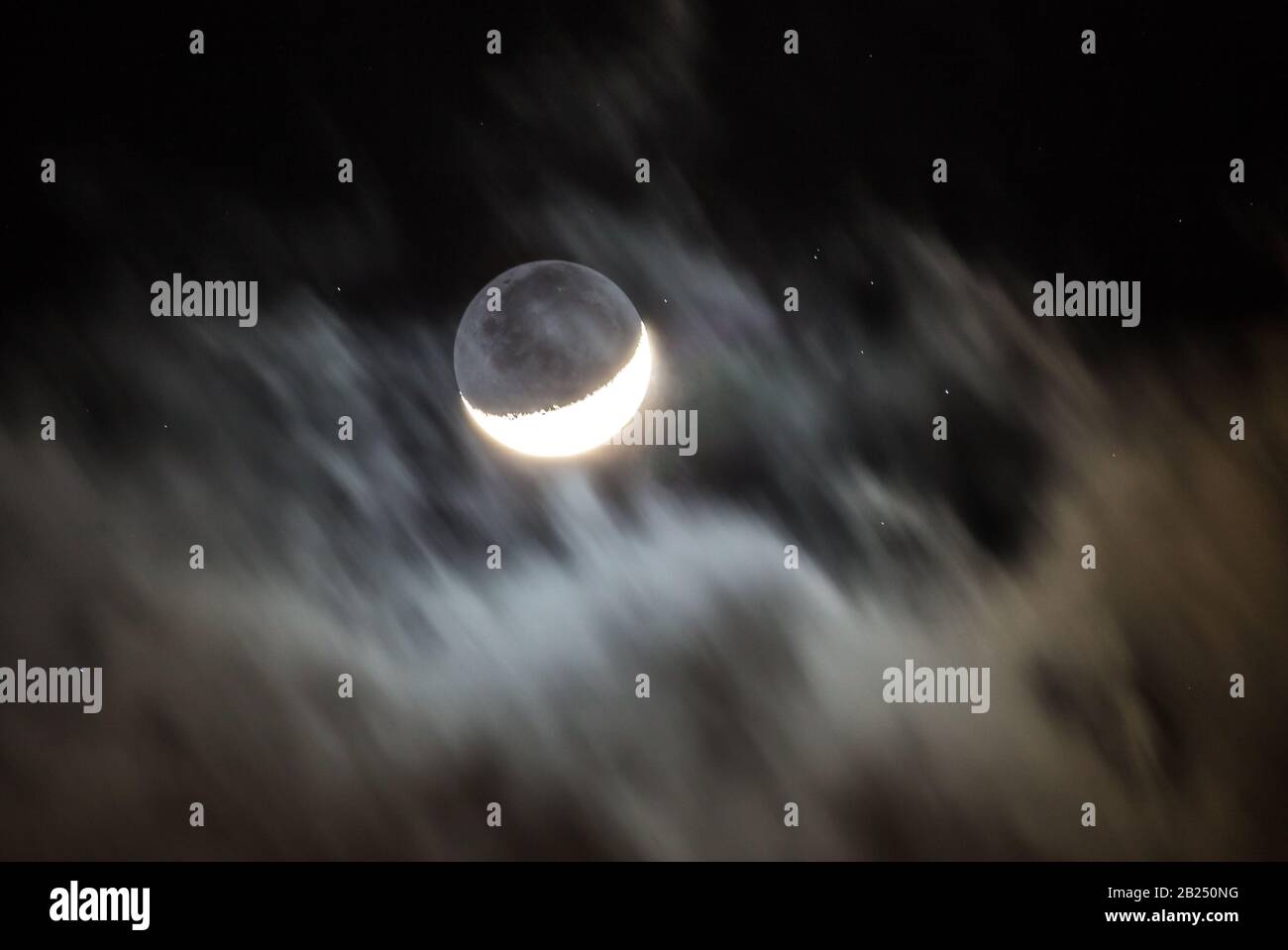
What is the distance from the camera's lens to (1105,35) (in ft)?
11.8

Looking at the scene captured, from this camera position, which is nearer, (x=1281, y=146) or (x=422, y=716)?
(x=1281, y=146)

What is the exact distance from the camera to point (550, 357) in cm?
326

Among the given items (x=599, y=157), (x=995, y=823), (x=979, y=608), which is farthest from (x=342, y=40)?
(x=995, y=823)

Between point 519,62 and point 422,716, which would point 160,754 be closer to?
point 422,716

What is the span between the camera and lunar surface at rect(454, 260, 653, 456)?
3273mm

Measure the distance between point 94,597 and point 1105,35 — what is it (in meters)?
5.13

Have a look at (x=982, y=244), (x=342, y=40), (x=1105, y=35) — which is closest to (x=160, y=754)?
(x=342, y=40)

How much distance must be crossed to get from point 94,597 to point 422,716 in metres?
1.57

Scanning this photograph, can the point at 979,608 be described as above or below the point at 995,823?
above

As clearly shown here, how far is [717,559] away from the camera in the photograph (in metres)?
3.74

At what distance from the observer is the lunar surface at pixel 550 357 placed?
3273 mm
